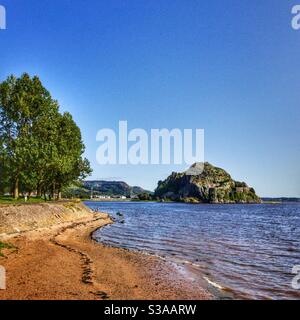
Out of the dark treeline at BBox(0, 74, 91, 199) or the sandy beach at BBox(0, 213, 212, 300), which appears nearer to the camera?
the sandy beach at BBox(0, 213, 212, 300)

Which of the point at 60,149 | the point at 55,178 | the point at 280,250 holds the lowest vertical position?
the point at 280,250

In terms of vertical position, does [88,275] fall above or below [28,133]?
below

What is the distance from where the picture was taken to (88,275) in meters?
19.6

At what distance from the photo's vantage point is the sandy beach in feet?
51.6

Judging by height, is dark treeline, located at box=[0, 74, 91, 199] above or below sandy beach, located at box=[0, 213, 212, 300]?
above

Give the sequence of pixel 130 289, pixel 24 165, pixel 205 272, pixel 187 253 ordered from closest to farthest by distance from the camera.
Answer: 1. pixel 130 289
2. pixel 205 272
3. pixel 187 253
4. pixel 24 165

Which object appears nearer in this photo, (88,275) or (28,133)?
(88,275)

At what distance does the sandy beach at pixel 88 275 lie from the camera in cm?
1573

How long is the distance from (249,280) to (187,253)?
10.4 m

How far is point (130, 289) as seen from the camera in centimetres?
1731

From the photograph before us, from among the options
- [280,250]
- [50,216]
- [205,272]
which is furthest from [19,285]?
[50,216]

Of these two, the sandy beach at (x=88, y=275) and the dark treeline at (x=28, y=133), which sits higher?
the dark treeline at (x=28, y=133)

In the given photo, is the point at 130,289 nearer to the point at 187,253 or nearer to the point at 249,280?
the point at 249,280

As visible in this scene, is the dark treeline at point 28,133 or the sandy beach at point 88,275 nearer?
Answer: the sandy beach at point 88,275
